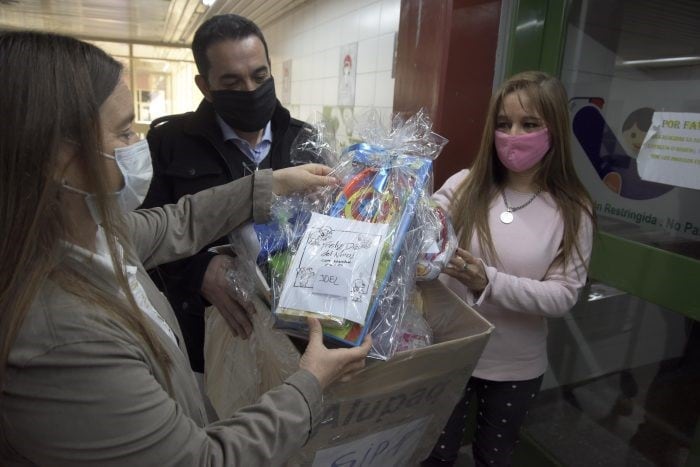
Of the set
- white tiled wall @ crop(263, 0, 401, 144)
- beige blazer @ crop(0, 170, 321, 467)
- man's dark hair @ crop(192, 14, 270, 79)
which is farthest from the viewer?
white tiled wall @ crop(263, 0, 401, 144)

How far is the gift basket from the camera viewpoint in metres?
0.82

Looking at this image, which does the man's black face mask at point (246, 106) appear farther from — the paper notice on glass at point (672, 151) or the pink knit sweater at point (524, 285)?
the paper notice on glass at point (672, 151)

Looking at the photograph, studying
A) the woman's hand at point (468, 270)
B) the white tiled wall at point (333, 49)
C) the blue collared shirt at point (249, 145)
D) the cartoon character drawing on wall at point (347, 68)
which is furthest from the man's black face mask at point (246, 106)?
the cartoon character drawing on wall at point (347, 68)

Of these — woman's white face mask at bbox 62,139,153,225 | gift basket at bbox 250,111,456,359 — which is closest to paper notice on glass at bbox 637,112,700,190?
gift basket at bbox 250,111,456,359

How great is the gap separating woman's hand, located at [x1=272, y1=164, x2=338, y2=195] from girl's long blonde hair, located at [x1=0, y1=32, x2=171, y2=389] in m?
0.46

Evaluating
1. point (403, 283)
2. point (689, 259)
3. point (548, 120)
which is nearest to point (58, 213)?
point (403, 283)

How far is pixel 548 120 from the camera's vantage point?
1316 mm

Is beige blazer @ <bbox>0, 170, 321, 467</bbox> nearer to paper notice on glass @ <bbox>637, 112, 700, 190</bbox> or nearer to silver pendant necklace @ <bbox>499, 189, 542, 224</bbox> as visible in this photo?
silver pendant necklace @ <bbox>499, 189, 542, 224</bbox>

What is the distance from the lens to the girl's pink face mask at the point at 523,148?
132 centimetres

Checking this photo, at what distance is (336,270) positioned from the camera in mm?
825

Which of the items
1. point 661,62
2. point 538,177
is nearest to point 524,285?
point 538,177

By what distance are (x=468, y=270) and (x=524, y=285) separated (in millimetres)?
176

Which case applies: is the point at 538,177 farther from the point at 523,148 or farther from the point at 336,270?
the point at 336,270

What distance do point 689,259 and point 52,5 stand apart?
6.05 m
